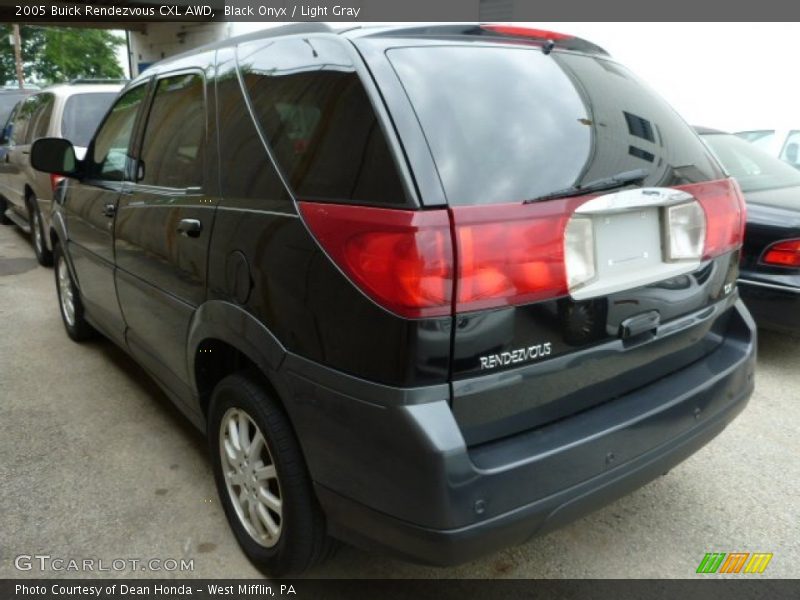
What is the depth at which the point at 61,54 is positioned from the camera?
3422 cm

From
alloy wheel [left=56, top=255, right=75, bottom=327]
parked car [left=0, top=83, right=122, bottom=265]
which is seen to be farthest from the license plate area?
parked car [left=0, top=83, right=122, bottom=265]

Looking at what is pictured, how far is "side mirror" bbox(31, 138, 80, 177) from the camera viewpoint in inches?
140

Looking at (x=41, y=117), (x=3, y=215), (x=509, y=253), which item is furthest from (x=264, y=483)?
(x=3, y=215)

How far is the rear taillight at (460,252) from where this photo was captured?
151 cm

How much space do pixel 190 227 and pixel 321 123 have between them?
79 cm

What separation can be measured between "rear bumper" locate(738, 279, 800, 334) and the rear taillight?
262 centimetres

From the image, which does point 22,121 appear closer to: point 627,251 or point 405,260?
point 405,260

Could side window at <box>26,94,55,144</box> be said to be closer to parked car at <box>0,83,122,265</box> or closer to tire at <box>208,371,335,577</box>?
parked car at <box>0,83,122,265</box>

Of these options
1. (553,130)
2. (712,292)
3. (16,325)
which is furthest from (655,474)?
(16,325)

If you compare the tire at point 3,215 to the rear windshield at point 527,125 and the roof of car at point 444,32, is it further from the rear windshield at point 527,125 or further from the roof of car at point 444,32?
the rear windshield at point 527,125

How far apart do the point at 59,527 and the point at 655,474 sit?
2.18m

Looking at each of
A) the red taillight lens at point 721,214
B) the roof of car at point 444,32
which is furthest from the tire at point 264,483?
the red taillight lens at point 721,214

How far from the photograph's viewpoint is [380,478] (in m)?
1.60

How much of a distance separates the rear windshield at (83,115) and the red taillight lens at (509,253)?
529 cm
